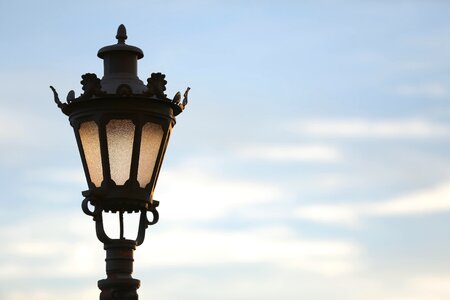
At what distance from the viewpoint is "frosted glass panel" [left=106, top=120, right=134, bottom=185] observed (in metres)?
12.0

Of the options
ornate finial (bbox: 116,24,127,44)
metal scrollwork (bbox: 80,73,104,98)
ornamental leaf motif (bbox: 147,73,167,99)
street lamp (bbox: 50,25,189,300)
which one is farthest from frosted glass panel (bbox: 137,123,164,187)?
ornate finial (bbox: 116,24,127,44)

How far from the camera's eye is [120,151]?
39.5 ft

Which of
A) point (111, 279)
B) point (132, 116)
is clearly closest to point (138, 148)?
point (132, 116)

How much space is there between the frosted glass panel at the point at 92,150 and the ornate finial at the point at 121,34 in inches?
45.4

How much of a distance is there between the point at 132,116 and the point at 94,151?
511 mm

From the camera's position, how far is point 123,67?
12.7m

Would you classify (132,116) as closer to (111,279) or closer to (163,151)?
(163,151)

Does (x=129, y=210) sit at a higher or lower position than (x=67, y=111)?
lower

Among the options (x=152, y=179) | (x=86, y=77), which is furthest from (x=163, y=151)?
(x=86, y=77)

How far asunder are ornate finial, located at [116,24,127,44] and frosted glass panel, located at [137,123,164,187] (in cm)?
119

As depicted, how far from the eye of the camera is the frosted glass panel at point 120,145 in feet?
39.4

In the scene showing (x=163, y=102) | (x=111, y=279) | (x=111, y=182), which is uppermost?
(x=163, y=102)

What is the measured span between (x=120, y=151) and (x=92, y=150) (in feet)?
0.95

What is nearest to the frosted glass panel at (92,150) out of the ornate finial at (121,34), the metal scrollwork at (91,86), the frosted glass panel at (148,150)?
the metal scrollwork at (91,86)
